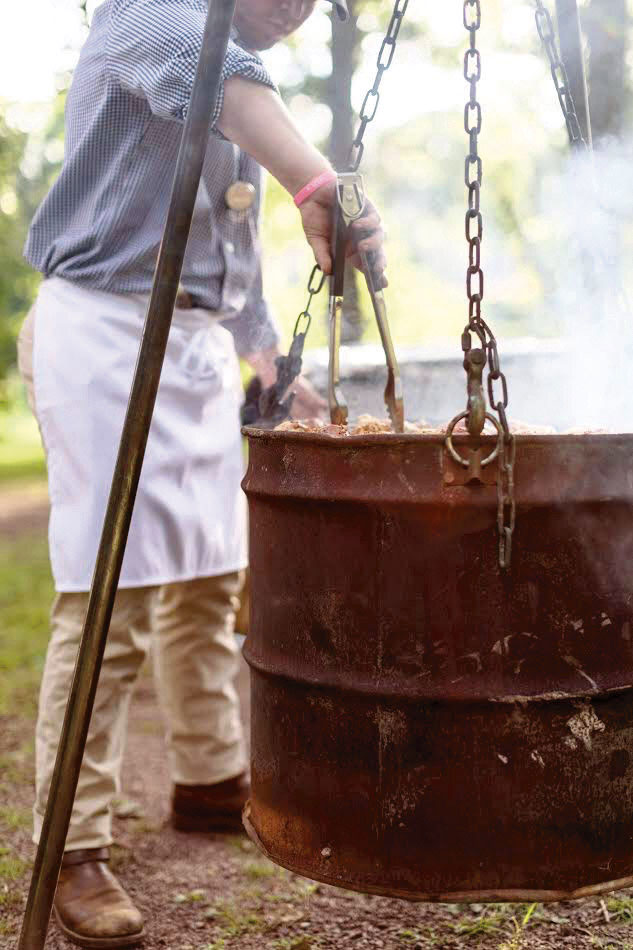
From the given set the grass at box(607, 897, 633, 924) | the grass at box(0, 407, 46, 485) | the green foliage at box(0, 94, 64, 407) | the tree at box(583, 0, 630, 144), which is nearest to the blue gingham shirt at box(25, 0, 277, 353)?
the grass at box(607, 897, 633, 924)

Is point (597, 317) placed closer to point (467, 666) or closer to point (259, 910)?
point (467, 666)

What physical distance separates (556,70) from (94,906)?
2273 millimetres

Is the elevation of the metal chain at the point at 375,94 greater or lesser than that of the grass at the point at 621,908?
greater

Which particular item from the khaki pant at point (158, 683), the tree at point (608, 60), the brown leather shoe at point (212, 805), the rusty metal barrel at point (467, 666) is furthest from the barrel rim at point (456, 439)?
the tree at point (608, 60)

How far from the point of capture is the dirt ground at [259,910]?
2.40 metres

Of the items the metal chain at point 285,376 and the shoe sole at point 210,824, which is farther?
the shoe sole at point 210,824

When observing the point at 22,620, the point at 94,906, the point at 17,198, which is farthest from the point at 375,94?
the point at 17,198

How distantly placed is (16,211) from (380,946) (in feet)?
46.3

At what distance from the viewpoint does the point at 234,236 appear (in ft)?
8.97

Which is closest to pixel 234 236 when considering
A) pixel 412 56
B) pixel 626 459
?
pixel 626 459

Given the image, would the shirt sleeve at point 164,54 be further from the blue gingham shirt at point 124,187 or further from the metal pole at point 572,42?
the metal pole at point 572,42

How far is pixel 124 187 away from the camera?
2.49 meters

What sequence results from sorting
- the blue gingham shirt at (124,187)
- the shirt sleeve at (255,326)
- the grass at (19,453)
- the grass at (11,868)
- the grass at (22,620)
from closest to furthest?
the blue gingham shirt at (124,187), the grass at (11,868), the shirt sleeve at (255,326), the grass at (22,620), the grass at (19,453)

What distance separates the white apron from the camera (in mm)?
2561
